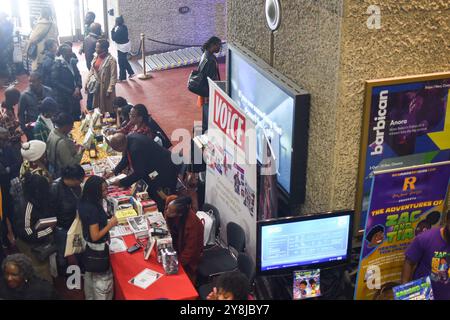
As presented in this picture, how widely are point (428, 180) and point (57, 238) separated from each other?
3.28 m

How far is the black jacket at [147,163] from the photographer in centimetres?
636

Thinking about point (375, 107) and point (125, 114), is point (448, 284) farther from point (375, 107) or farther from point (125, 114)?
point (125, 114)

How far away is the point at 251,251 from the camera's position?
548cm

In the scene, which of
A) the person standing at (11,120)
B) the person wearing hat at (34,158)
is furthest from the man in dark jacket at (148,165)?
the person standing at (11,120)

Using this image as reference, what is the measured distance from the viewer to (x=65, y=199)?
215 inches

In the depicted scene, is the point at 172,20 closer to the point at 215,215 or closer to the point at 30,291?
the point at 215,215

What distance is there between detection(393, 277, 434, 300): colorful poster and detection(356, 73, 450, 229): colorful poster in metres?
0.90

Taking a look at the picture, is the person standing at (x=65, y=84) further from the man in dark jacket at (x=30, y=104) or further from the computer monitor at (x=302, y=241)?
the computer monitor at (x=302, y=241)

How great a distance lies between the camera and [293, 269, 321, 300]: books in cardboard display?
179 inches

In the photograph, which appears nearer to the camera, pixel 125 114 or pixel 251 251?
pixel 251 251

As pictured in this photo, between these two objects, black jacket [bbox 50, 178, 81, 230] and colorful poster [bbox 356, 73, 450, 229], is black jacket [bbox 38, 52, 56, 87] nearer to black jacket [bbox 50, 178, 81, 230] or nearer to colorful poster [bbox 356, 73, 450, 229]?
black jacket [bbox 50, 178, 81, 230]

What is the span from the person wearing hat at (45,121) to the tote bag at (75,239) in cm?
210

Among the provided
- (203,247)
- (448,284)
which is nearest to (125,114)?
(203,247)

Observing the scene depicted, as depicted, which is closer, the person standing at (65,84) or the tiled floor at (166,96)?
the person standing at (65,84)
